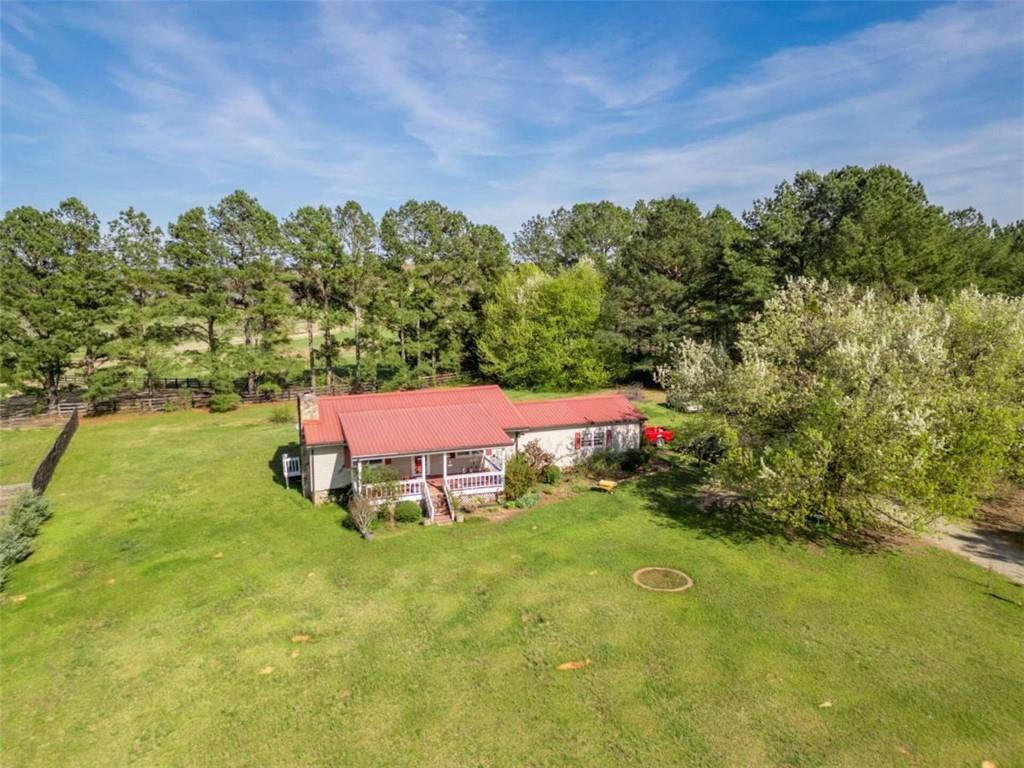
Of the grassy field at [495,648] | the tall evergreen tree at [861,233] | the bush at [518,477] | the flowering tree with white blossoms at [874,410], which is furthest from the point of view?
the tall evergreen tree at [861,233]

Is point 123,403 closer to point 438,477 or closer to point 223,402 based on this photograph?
point 223,402

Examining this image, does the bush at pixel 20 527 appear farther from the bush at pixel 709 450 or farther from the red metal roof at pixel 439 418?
the bush at pixel 709 450

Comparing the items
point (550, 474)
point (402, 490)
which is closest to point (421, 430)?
point (402, 490)

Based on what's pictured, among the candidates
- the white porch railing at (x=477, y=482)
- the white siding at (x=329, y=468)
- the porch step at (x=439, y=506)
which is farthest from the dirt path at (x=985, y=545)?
the white siding at (x=329, y=468)

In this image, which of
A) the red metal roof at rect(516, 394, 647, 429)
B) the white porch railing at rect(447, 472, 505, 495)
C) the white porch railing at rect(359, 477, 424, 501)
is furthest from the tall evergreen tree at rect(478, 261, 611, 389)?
the white porch railing at rect(359, 477, 424, 501)

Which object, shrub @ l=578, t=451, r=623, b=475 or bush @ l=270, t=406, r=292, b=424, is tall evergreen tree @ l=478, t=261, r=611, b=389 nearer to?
bush @ l=270, t=406, r=292, b=424

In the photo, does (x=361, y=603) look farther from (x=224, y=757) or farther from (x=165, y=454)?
(x=165, y=454)

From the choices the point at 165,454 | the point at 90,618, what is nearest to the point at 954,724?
the point at 90,618
